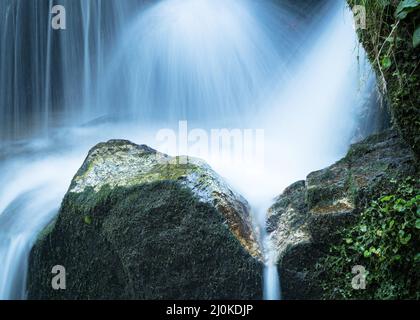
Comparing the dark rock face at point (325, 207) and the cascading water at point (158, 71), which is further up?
the cascading water at point (158, 71)

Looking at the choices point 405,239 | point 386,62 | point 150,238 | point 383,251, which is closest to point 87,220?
point 150,238

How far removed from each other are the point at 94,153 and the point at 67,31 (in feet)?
12.7

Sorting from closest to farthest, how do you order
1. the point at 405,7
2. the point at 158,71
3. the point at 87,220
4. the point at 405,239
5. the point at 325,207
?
the point at 405,239, the point at 405,7, the point at 325,207, the point at 87,220, the point at 158,71

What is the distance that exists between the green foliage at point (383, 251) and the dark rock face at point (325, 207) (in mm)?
78

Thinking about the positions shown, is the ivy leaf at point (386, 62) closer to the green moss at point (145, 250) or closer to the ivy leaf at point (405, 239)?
the ivy leaf at point (405, 239)

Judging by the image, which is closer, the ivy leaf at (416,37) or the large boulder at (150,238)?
the ivy leaf at (416,37)

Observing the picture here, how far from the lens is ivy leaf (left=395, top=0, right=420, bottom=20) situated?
3.22 metres

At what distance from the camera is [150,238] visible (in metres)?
3.67

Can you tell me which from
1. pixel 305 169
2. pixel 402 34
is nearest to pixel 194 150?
pixel 305 169

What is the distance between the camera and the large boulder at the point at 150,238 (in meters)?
3.54

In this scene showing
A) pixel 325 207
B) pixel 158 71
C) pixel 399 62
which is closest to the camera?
pixel 399 62

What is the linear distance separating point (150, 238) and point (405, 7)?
2334 millimetres

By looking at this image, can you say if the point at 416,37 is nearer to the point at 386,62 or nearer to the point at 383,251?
the point at 386,62

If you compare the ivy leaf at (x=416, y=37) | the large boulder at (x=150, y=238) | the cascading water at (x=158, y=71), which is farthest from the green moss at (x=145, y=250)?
the cascading water at (x=158, y=71)
